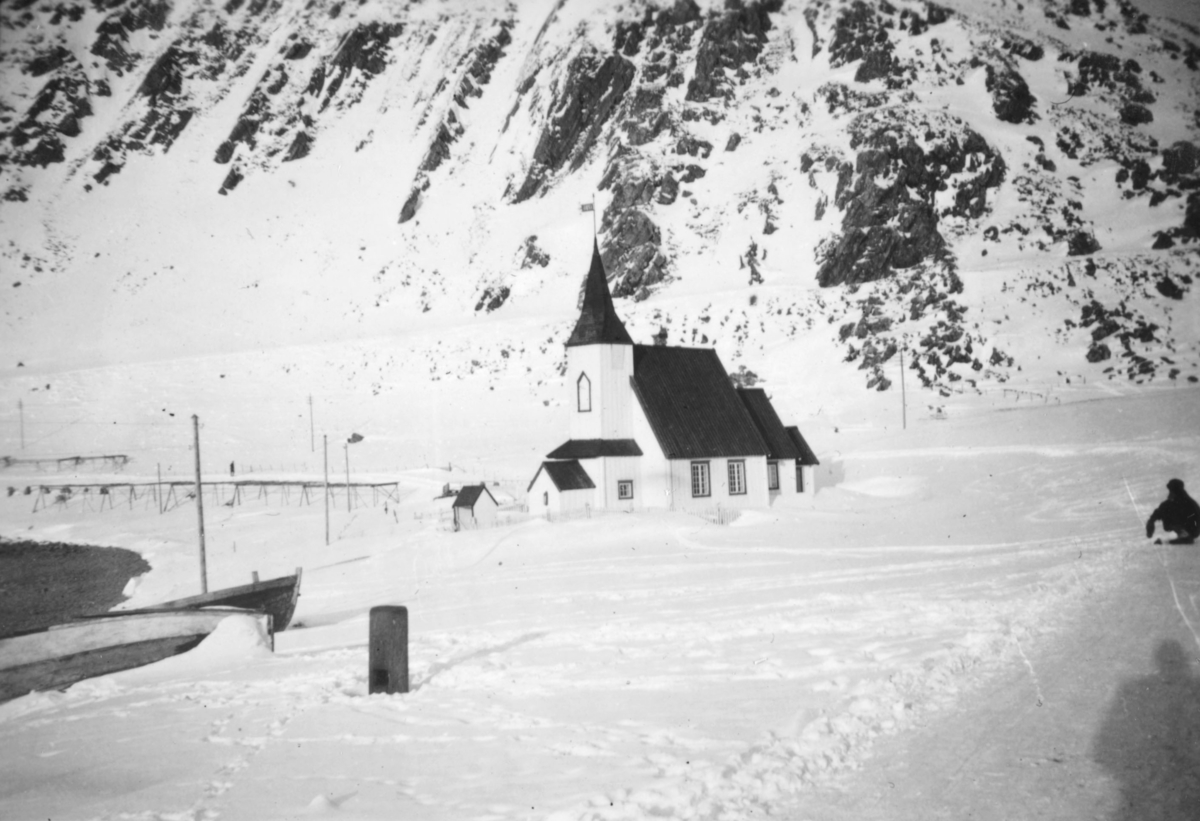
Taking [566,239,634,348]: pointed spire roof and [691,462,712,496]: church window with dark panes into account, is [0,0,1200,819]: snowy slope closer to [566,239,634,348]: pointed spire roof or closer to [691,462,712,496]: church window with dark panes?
[691,462,712,496]: church window with dark panes

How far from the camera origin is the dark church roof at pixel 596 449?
36.1 meters

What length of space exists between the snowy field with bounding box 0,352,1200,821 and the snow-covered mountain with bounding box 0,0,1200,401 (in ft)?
144

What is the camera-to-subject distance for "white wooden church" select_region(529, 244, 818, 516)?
36.0 metres

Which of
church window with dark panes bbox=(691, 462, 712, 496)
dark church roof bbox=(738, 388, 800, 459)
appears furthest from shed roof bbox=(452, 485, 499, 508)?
dark church roof bbox=(738, 388, 800, 459)

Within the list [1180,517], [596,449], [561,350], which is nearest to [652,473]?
[596,449]

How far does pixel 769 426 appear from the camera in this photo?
135 ft

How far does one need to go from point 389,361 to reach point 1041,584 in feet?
259

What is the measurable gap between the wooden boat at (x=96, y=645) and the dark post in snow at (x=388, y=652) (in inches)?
184

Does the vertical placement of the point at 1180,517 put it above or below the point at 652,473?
below

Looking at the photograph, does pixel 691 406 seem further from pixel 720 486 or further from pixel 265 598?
pixel 265 598

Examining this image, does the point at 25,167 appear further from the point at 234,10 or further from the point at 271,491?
the point at 271,491

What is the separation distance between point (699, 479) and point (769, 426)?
577cm

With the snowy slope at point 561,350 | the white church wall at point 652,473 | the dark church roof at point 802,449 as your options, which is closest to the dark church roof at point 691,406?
the white church wall at point 652,473

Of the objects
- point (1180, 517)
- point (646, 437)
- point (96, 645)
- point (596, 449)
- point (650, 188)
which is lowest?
point (96, 645)
